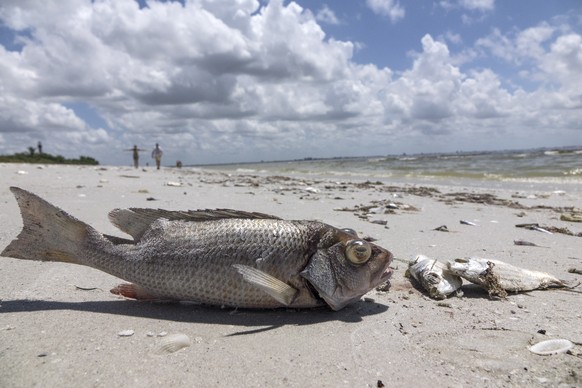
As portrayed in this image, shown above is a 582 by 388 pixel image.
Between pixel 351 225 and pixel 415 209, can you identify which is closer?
pixel 351 225

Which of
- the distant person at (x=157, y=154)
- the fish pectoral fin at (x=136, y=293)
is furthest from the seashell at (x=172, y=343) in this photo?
the distant person at (x=157, y=154)

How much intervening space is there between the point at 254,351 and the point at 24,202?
6.80ft

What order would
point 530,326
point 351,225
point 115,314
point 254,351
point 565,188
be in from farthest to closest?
point 565,188
point 351,225
point 115,314
point 530,326
point 254,351

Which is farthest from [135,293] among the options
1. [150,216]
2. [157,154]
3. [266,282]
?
[157,154]

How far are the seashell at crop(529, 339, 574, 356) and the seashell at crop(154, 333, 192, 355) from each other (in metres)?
2.09

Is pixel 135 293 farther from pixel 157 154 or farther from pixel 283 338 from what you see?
pixel 157 154

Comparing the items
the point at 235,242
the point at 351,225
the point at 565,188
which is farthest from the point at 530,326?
the point at 565,188

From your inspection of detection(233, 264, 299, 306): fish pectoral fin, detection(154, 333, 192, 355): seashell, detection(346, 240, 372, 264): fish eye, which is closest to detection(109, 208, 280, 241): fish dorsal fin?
detection(233, 264, 299, 306): fish pectoral fin

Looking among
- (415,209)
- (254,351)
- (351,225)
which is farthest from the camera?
(415,209)

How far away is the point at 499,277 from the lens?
3.67 m

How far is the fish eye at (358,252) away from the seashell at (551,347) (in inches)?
45.0

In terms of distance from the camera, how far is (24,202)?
3180 mm

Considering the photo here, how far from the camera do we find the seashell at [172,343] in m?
2.55

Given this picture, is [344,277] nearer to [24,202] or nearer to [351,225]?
[24,202]
